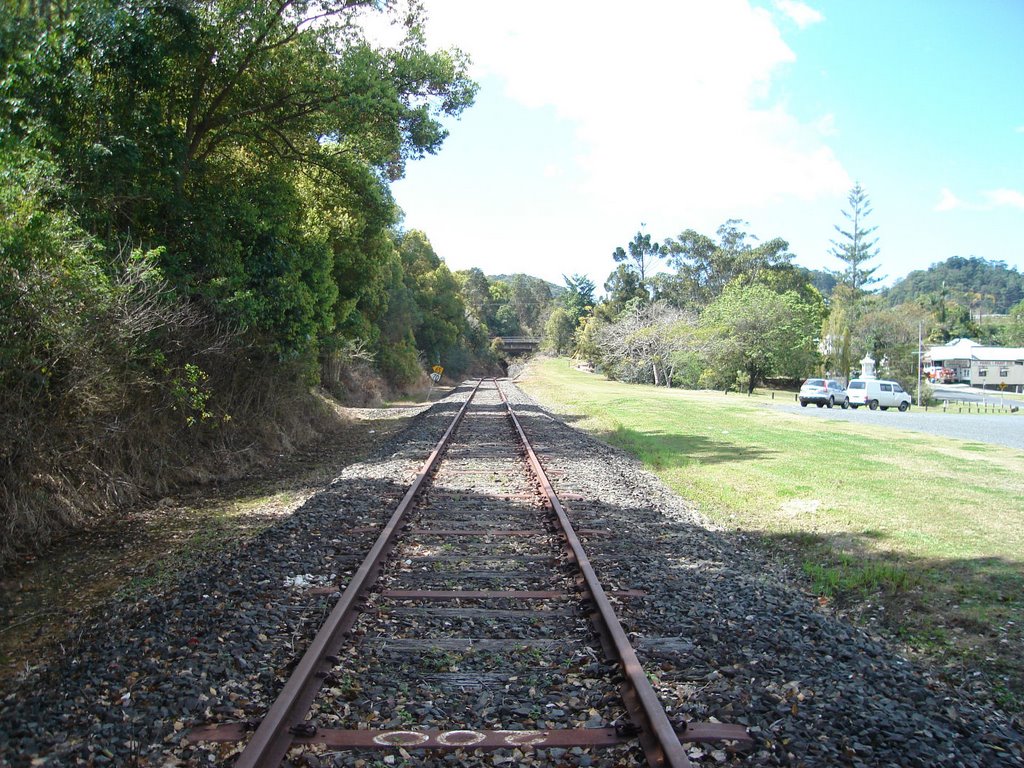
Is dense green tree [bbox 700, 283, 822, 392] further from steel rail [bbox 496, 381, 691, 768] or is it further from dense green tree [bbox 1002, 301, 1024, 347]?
dense green tree [bbox 1002, 301, 1024, 347]

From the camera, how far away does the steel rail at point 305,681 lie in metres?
3.29

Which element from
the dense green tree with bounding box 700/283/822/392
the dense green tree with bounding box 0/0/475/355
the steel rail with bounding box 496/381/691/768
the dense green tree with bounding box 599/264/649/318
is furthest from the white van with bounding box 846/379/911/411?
the dense green tree with bounding box 599/264/649/318

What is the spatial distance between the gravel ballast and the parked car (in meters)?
35.9

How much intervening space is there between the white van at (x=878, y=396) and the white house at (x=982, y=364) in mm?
54202

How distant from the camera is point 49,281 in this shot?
6.97 meters

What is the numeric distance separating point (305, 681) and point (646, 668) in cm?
199

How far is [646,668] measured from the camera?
4.34 meters

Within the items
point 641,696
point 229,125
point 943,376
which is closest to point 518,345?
point 943,376

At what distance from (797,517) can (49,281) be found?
8.98 metres

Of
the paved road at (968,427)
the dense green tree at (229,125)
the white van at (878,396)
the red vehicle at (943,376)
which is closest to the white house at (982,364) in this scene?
the red vehicle at (943,376)

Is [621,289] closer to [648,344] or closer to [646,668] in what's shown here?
[648,344]

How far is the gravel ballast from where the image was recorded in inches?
137

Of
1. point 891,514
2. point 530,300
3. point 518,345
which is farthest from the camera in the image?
point 530,300

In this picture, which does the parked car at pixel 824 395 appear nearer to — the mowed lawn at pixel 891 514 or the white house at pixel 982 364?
the mowed lawn at pixel 891 514
